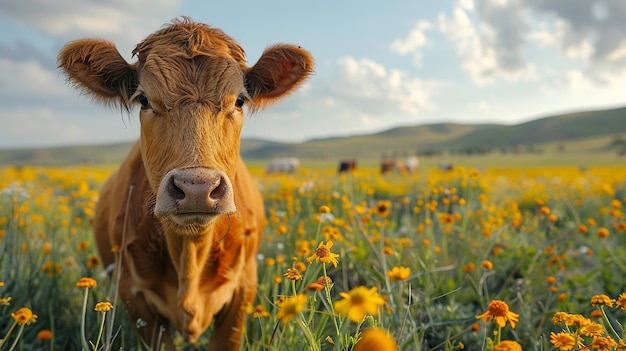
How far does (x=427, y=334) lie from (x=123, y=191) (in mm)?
2528

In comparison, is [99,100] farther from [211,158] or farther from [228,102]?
[211,158]

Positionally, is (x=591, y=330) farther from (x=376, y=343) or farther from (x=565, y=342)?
(x=376, y=343)

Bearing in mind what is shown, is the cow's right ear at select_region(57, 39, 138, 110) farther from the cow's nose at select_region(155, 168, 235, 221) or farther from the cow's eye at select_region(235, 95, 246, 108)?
the cow's nose at select_region(155, 168, 235, 221)

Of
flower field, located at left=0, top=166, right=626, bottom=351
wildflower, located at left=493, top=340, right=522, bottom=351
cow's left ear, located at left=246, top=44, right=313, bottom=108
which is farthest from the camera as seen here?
cow's left ear, located at left=246, top=44, right=313, bottom=108

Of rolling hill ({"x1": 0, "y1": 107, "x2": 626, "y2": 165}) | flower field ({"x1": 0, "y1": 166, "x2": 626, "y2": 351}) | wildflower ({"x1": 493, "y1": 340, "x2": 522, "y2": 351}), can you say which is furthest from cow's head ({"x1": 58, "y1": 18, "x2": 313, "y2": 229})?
rolling hill ({"x1": 0, "y1": 107, "x2": 626, "y2": 165})

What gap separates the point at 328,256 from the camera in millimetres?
1848

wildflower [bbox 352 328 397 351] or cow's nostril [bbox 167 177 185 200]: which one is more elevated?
cow's nostril [bbox 167 177 185 200]

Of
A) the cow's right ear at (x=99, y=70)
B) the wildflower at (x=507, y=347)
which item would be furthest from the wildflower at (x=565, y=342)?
the cow's right ear at (x=99, y=70)

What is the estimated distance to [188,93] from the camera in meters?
2.80

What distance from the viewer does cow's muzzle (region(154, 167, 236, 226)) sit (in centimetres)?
232

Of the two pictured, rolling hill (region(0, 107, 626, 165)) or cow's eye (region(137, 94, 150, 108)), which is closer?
cow's eye (region(137, 94, 150, 108))

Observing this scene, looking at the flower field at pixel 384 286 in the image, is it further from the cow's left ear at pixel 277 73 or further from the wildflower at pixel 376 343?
the cow's left ear at pixel 277 73

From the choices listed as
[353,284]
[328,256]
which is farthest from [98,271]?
[328,256]

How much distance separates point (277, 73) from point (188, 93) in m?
0.91
